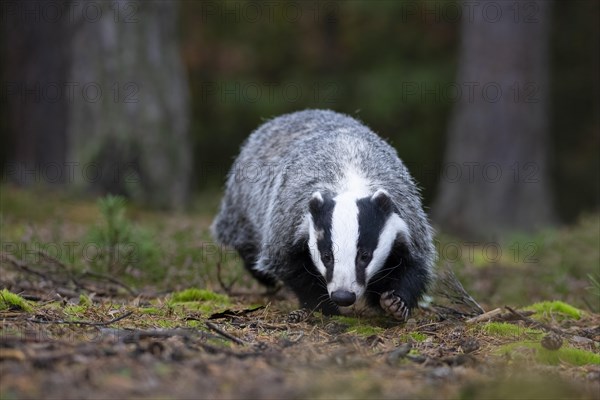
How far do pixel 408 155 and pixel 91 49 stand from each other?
889 cm

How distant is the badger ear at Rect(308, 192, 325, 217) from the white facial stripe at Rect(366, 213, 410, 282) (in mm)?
375

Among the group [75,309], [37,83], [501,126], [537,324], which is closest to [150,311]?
[75,309]

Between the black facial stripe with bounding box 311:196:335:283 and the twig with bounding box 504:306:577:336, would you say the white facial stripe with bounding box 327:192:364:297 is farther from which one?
the twig with bounding box 504:306:577:336

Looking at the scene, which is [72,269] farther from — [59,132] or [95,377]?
[59,132]

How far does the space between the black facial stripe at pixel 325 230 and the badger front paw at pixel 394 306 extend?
0.51 m

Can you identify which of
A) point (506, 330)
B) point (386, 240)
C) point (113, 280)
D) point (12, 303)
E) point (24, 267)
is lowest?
point (113, 280)

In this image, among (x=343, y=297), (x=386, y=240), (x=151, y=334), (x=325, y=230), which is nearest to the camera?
(x=151, y=334)

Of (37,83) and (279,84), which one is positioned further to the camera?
(279,84)

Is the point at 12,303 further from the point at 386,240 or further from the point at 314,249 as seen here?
the point at 386,240

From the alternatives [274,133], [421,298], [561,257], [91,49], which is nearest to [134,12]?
[91,49]

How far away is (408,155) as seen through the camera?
726 inches

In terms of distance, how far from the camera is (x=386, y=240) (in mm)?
4973

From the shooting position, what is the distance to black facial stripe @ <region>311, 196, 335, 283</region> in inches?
189

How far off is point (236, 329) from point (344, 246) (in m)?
0.73
